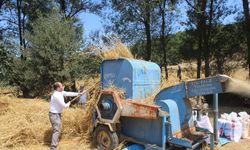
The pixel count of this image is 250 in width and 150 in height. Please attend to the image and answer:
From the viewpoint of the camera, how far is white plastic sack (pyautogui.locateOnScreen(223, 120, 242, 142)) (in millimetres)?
8383

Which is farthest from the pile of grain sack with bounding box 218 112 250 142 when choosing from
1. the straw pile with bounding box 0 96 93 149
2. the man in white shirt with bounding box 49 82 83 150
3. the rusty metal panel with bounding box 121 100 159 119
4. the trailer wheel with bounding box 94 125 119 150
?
the man in white shirt with bounding box 49 82 83 150

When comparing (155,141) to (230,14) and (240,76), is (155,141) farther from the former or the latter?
(230,14)

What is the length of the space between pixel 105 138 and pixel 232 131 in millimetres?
3208

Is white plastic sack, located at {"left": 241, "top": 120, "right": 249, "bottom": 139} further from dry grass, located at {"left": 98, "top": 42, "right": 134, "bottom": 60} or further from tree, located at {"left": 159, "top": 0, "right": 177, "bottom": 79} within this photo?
tree, located at {"left": 159, "top": 0, "right": 177, "bottom": 79}

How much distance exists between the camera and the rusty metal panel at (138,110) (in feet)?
21.6

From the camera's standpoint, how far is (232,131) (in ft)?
27.6

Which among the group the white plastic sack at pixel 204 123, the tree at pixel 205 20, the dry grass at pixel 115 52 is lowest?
the white plastic sack at pixel 204 123

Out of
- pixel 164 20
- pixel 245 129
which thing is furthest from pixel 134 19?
pixel 245 129

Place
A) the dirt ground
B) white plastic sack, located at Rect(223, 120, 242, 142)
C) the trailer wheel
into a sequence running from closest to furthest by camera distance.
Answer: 1. the trailer wheel
2. the dirt ground
3. white plastic sack, located at Rect(223, 120, 242, 142)

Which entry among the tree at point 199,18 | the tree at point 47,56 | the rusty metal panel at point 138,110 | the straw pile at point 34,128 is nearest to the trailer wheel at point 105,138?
the rusty metal panel at point 138,110

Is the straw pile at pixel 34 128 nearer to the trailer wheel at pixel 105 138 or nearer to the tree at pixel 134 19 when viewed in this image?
the trailer wheel at pixel 105 138

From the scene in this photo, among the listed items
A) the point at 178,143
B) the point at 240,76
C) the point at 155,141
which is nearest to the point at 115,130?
the point at 155,141

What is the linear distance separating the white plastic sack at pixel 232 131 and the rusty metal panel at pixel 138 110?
2.76m

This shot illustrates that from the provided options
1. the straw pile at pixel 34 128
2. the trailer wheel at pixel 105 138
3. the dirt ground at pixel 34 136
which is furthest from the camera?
the straw pile at pixel 34 128
